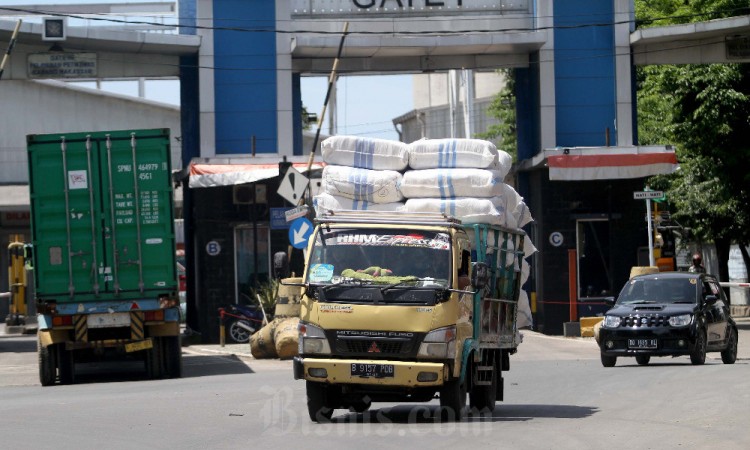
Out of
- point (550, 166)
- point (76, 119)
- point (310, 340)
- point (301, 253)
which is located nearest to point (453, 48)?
point (550, 166)

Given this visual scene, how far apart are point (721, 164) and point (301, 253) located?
12641 mm

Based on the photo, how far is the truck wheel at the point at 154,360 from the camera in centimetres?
2172

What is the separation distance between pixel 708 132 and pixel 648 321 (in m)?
15.6

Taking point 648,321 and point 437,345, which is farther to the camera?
point 648,321

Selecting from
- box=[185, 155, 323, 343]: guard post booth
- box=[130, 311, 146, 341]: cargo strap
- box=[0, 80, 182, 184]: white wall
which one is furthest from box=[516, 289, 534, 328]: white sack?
box=[0, 80, 182, 184]: white wall

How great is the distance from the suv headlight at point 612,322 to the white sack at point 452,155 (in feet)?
22.3

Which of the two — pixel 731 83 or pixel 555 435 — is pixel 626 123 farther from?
Result: pixel 555 435

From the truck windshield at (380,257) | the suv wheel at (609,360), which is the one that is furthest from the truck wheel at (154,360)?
the truck windshield at (380,257)

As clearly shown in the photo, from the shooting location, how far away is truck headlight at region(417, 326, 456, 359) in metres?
13.6

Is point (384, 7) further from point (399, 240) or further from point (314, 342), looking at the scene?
point (314, 342)

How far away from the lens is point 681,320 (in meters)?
22.1

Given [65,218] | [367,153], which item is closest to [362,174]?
[367,153]

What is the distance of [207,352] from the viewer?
94.5 ft

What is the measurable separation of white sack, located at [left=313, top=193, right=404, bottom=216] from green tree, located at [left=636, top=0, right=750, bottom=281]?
2091 cm
